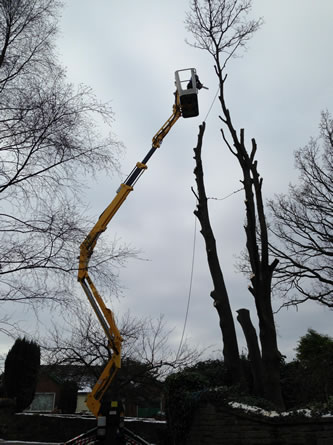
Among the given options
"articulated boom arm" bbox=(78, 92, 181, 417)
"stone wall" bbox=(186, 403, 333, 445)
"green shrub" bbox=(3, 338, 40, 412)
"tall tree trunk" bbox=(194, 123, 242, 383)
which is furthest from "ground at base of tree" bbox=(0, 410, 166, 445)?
"stone wall" bbox=(186, 403, 333, 445)

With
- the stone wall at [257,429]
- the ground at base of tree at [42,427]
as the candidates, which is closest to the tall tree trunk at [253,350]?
the stone wall at [257,429]

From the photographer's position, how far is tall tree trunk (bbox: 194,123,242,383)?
10758 mm

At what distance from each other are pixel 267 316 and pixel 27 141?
727cm

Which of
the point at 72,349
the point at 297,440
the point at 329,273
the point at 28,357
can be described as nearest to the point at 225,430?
the point at 297,440

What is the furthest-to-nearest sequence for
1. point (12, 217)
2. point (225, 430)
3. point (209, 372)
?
1. point (209, 372)
2. point (225, 430)
3. point (12, 217)

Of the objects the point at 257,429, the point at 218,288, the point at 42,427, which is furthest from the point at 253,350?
the point at 42,427

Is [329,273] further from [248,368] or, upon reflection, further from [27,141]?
[27,141]

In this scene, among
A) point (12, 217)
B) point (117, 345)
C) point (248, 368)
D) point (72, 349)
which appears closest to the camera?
point (12, 217)

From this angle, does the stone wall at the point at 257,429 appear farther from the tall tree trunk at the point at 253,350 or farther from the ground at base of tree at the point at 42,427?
the ground at base of tree at the point at 42,427

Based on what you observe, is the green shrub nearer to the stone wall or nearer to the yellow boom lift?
the yellow boom lift

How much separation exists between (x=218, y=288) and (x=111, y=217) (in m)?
3.81

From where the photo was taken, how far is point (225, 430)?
24.5 feet

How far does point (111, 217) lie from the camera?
10336mm

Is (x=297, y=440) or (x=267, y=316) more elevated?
(x=267, y=316)
